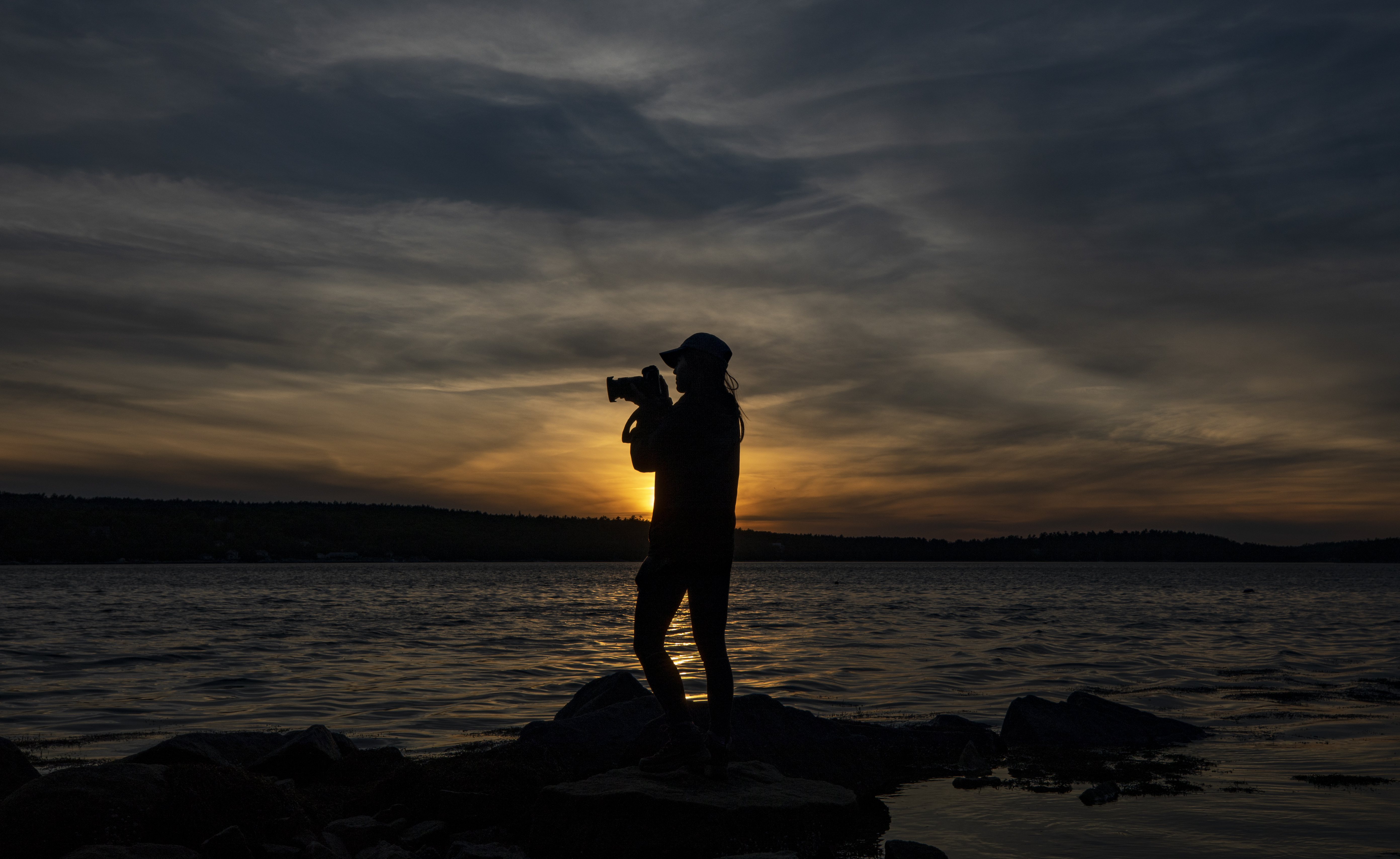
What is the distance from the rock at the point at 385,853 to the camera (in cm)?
557

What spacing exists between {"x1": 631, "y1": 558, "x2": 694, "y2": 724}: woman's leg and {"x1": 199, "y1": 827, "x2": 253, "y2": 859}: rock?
247cm

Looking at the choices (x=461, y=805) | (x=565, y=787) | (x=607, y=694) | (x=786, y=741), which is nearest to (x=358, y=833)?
(x=461, y=805)

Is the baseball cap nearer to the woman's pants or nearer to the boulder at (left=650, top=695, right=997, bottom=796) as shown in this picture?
the woman's pants

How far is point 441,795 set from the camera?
22.4ft

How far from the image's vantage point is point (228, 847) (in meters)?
5.24

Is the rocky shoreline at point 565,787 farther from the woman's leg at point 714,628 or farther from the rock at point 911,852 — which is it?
the woman's leg at point 714,628

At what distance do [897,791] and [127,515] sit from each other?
169374 millimetres

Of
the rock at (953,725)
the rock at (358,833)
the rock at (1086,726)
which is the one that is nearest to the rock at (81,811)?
the rock at (358,833)

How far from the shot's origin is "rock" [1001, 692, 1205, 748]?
412 inches

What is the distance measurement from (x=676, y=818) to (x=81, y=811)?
3.46 m

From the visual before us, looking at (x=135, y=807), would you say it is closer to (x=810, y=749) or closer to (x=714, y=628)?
(x=714, y=628)

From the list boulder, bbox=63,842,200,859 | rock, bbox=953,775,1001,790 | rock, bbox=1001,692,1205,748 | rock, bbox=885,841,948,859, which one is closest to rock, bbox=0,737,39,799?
boulder, bbox=63,842,200,859

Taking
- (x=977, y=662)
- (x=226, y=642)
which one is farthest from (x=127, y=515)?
(x=977, y=662)

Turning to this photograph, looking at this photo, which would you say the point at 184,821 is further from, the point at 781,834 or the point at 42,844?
the point at 781,834
